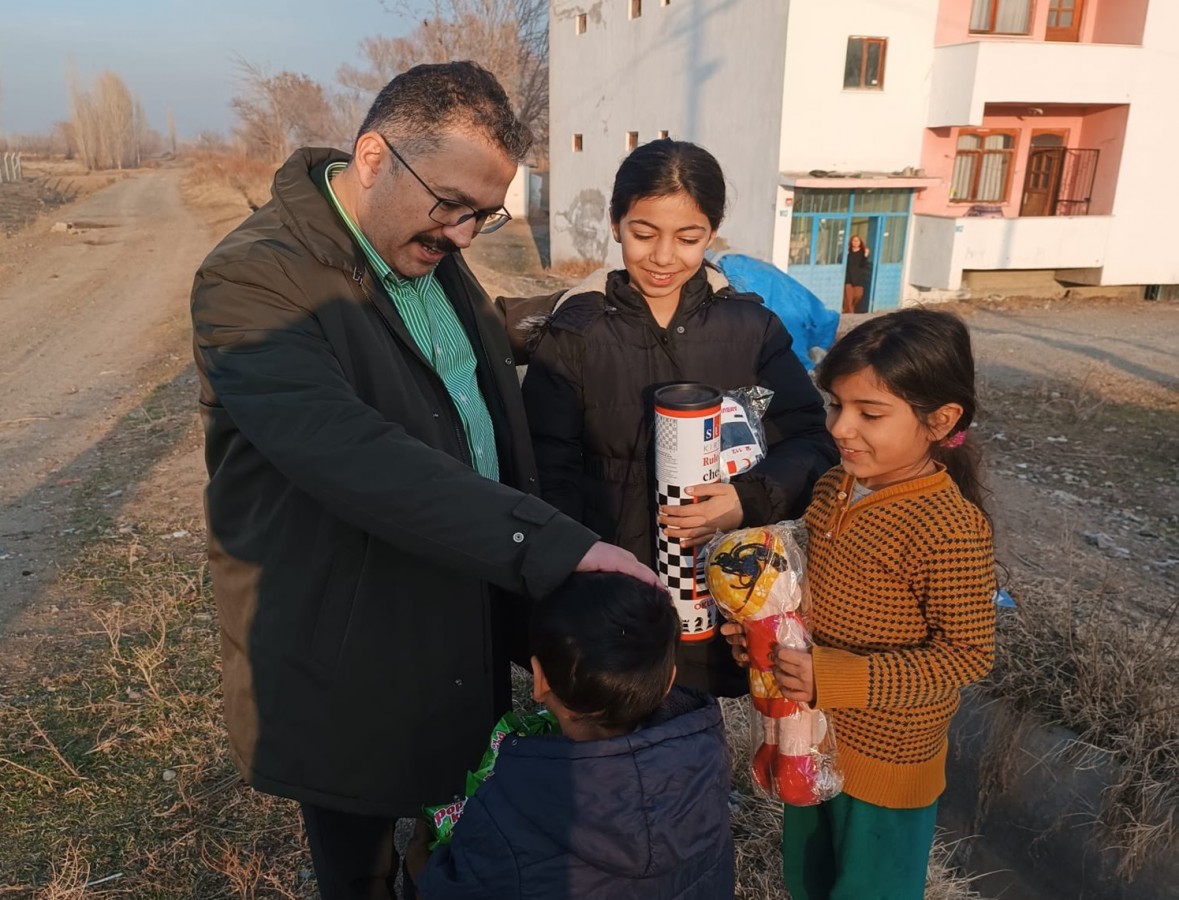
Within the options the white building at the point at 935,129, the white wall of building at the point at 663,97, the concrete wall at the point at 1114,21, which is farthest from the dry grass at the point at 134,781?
the concrete wall at the point at 1114,21

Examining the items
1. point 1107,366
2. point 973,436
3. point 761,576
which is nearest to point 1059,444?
point 1107,366

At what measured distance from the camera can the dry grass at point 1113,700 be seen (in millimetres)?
2748

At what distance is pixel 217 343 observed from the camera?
163cm

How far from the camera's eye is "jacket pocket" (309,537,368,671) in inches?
69.1

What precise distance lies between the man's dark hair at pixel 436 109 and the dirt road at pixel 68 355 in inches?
142

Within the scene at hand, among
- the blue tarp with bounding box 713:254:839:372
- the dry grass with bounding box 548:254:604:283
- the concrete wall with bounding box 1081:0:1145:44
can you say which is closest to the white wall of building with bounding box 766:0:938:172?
the concrete wall with bounding box 1081:0:1145:44

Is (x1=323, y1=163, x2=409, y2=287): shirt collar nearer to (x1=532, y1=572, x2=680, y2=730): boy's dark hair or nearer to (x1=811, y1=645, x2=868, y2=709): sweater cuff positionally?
Result: (x1=532, y1=572, x2=680, y2=730): boy's dark hair

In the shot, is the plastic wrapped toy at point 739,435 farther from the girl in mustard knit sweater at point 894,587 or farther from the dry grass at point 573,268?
the dry grass at point 573,268

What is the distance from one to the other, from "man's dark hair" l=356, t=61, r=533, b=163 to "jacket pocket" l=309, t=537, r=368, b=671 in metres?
0.81

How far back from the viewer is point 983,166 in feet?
60.1

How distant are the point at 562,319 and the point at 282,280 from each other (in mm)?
750

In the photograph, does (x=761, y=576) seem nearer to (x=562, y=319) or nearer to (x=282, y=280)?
(x=562, y=319)

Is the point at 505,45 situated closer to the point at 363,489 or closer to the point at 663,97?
the point at 663,97

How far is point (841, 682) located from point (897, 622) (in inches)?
7.4
